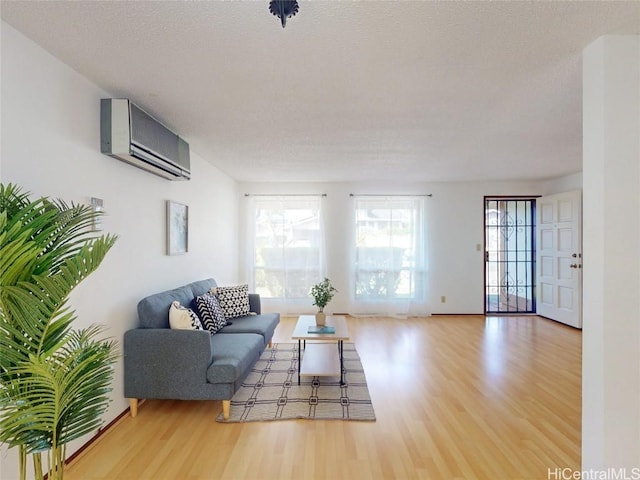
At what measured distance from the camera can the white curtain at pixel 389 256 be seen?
5.56 m

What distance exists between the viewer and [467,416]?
2.39 m

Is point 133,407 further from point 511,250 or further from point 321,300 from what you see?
point 511,250

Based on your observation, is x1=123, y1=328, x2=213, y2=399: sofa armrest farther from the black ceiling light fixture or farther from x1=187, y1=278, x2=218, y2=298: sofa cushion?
the black ceiling light fixture

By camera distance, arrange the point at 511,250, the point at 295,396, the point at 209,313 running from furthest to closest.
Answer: the point at 511,250 → the point at 209,313 → the point at 295,396

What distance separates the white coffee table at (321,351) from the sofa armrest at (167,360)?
3.03ft

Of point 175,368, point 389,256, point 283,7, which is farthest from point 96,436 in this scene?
point 389,256

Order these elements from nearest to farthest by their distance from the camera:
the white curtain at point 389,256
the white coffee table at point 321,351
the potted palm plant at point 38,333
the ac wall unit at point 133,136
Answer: the potted palm plant at point 38,333 → the ac wall unit at point 133,136 → the white coffee table at point 321,351 → the white curtain at point 389,256

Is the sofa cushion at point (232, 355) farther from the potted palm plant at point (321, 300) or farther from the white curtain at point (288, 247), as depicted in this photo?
the white curtain at point (288, 247)

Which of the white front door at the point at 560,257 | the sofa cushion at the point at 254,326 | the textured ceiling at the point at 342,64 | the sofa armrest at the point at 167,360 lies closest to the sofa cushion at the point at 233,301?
the sofa cushion at the point at 254,326

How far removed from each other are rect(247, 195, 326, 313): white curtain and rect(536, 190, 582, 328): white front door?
371 cm

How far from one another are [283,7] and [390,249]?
4.63 metres

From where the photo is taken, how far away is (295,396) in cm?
272

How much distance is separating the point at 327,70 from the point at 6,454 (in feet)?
8.46

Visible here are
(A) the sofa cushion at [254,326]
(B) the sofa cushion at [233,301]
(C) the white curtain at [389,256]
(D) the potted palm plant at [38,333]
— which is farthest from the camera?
(C) the white curtain at [389,256]
